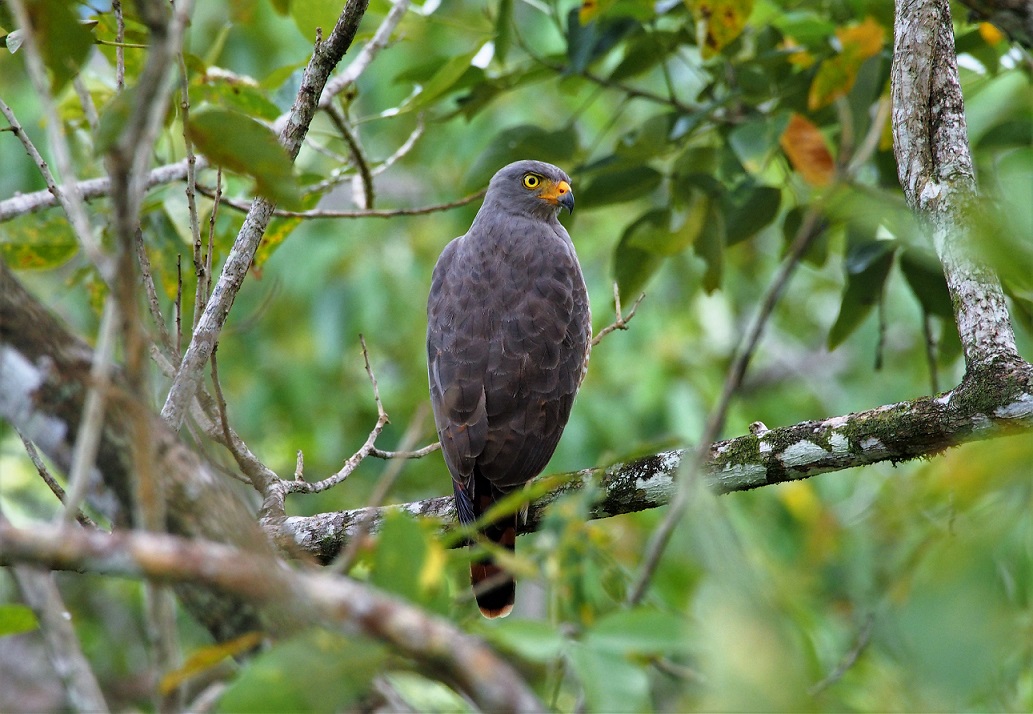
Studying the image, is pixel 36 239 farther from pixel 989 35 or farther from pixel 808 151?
pixel 989 35

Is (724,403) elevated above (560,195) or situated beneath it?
situated beneath

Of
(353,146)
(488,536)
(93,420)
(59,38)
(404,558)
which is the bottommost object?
(404,558)

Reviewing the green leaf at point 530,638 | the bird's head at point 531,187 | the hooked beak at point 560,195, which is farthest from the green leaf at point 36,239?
the green leaf at point 530,638

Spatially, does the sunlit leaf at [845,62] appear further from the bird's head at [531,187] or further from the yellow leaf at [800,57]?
the bird's head at [531,187]

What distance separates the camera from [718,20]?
4.19m

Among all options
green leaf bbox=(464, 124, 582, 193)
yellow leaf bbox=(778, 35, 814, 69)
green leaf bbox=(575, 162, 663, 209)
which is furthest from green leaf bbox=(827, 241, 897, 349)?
green leaf bbox=(464, 124, 582, 193)

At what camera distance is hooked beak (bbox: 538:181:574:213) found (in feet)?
17.2

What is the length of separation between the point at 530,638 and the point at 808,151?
294 centimetres

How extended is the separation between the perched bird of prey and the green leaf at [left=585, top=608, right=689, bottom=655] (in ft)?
8.16

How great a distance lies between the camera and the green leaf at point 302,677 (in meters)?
1.46

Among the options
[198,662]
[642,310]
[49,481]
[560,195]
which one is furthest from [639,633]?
[642,310]

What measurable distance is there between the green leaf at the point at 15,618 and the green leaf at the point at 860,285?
3.38 meters

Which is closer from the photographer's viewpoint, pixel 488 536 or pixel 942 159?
pixel 942 159

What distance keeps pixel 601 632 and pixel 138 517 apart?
2.94ft
